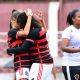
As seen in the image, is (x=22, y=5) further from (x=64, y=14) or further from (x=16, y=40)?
(x=16, y=40)

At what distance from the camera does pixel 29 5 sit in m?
8.63

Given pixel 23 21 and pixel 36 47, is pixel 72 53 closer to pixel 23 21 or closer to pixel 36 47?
pixel 36 47

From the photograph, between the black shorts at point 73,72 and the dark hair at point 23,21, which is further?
the black shorts at point 73,72

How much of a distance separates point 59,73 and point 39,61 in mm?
3189

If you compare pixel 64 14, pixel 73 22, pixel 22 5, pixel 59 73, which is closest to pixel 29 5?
pixel 22 5

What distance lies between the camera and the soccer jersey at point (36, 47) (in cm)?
209

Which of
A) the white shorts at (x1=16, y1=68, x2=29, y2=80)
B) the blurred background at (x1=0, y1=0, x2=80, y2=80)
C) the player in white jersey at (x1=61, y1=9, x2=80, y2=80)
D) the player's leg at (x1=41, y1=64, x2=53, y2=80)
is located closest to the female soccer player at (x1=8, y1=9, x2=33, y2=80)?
the white shorts at (x1=16, y1=68, x2=29, y2=80)

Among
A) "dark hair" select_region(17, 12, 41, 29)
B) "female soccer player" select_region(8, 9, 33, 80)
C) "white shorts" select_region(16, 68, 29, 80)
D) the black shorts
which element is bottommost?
the black shorts

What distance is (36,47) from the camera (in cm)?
215

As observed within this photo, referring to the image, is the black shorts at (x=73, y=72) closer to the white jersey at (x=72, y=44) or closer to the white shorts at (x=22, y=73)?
the white jersey at (x=72, y=44)

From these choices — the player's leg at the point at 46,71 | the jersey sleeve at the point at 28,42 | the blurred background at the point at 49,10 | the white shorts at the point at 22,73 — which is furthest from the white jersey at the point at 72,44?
the blurred background at the point at 49,10

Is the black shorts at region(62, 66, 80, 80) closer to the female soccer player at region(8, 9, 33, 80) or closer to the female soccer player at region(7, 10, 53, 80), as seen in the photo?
the female soccer player at region(7, 10, 53, 80)

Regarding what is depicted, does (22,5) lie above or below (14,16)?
above

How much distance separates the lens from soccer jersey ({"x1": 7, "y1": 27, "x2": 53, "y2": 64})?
2.09 m
